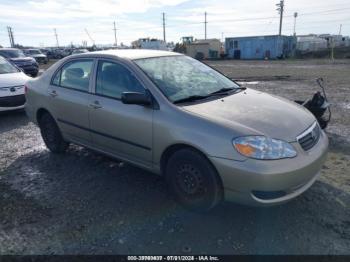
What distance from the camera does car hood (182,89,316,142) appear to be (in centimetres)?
312

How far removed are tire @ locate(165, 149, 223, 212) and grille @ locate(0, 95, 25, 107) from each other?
601 cm

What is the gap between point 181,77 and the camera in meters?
4.05

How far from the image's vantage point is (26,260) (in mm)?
2875

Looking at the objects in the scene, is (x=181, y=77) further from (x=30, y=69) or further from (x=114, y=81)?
(x=30, y=69)

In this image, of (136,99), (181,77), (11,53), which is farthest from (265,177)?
(11,53)

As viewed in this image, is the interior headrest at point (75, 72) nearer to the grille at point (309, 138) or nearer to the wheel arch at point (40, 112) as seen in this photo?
the wheel arch at point (40, 112)

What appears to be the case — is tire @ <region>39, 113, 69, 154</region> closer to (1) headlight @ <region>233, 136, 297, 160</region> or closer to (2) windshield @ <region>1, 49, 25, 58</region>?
(1) headlight @ <region>233, 136, 297, 160</region>

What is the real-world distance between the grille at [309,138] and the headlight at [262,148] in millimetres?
231

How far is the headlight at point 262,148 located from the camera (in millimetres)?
2949

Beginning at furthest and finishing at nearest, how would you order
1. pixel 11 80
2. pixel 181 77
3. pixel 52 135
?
pixel 11 80
pixel 52 135
pixel 181 77

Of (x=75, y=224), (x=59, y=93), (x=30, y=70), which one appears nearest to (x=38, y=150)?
(x=59, y=93)

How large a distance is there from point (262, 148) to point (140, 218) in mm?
1489

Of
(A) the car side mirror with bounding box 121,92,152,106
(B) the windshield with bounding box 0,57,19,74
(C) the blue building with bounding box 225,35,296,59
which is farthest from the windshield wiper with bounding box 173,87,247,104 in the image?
(C) the blue building with bounding box 225,35,296,59

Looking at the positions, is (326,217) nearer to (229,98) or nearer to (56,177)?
(229,98)
